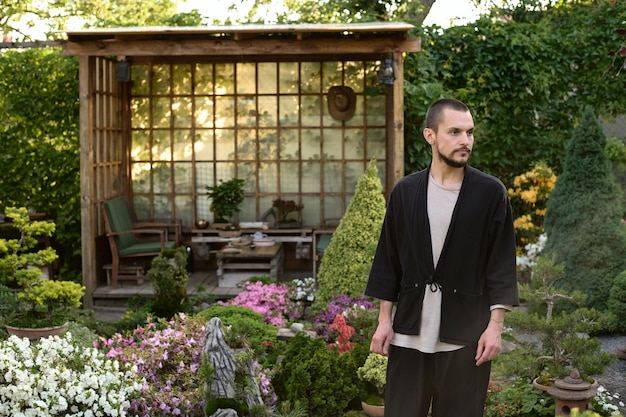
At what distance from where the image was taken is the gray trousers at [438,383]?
383 centimetres

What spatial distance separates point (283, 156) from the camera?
39.3ft

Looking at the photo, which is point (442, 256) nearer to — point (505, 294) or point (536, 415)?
point (505, 294)

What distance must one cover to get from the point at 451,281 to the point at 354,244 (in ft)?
15.1

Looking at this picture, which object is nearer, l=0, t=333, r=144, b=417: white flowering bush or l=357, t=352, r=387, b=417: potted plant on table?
l=0, t=333, r=144, b=417: white flowering bush

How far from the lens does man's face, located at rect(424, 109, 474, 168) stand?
3793mm

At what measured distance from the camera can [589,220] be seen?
341 inches

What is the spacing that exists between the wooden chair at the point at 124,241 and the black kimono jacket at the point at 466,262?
694 cm

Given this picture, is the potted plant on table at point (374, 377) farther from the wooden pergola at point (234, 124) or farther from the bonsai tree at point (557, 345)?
the wooden pergola at point (234, 124)

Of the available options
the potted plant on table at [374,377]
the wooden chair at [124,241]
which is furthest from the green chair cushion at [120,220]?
the potted plant on table at [374,377]

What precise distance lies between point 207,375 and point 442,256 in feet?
5.49

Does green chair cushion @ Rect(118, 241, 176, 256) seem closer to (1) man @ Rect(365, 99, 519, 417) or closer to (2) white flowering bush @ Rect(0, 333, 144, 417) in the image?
(2) white flowering bush @ Rect(0, 333, 144, 417)

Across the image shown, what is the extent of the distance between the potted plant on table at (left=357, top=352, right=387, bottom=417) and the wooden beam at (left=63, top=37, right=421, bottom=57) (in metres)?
4.68

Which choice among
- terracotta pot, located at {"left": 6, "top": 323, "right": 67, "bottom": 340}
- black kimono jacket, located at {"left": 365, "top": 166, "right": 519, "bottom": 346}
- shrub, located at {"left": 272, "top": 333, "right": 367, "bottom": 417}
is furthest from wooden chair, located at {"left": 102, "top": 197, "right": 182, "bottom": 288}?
black kimono jacket, located at {"left": 365, "top": 166, "right": 519, "bottom": 346}

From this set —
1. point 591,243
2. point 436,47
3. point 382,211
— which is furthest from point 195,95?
point 591,243
